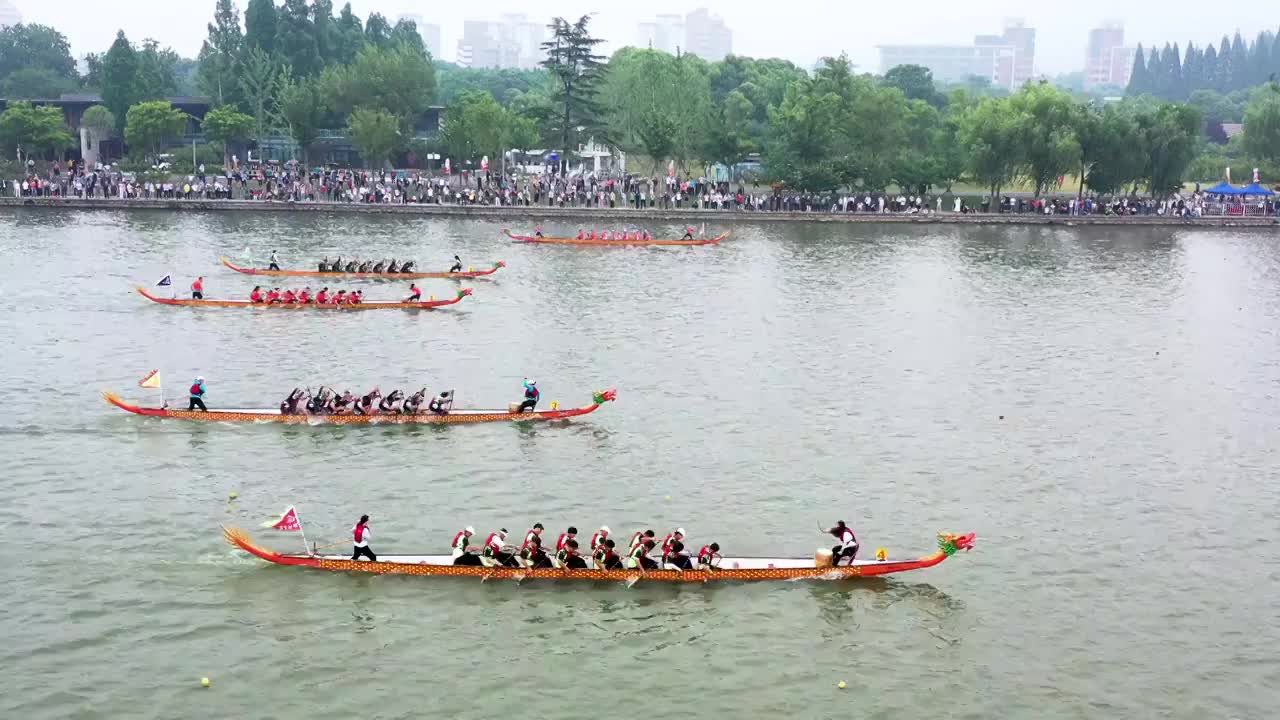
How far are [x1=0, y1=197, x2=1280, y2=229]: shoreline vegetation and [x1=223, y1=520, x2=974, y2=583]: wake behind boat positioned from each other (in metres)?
59.8

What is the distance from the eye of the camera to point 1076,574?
2553 cm

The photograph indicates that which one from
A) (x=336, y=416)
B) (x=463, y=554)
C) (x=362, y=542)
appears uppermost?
(x=336, y=416)

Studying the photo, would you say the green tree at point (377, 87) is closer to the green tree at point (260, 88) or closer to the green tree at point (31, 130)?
the green tree at point (260, 88)

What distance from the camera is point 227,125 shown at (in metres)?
98.4

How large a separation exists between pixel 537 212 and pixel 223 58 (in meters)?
48.6

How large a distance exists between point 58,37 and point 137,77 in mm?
55987

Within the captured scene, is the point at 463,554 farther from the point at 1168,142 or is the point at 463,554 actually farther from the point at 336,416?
the point at 1168,142

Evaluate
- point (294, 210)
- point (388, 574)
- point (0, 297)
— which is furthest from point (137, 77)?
point (388, 574)

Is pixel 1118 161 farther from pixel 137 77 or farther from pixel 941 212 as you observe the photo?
pixel 137 77

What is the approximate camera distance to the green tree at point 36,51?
14825 centimetres

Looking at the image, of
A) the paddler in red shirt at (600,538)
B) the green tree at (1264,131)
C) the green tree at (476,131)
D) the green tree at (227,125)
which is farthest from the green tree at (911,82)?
the paddler in red shirt at (600,538)

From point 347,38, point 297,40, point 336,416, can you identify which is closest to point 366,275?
point 336,416

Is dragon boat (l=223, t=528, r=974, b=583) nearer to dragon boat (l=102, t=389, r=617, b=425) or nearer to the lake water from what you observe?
the lake water

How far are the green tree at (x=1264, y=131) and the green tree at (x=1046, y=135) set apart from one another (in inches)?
714
